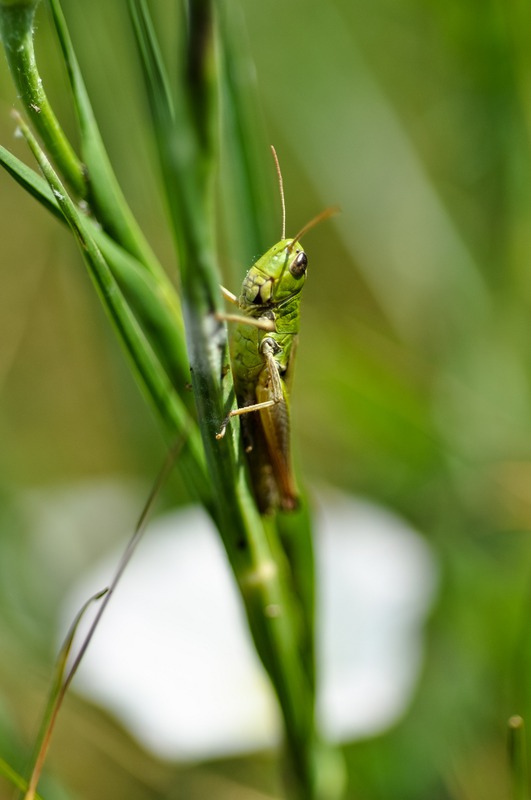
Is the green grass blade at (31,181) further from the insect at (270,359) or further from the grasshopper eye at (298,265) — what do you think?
the grasshopper eye at (298,265)

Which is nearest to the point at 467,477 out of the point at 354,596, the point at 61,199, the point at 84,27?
the point at 354,596

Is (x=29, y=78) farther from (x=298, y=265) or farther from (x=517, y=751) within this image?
(x=517, y=751)

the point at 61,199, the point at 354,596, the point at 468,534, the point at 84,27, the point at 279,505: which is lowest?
the point at 468,534

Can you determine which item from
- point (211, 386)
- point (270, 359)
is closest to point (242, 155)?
point (270, 359)

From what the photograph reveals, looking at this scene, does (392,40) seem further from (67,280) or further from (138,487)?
(138,487)

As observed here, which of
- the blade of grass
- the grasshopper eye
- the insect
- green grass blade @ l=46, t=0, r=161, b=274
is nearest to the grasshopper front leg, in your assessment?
the insect

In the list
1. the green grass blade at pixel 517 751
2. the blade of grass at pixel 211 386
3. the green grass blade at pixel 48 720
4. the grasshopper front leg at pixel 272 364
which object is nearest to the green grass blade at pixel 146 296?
the blade of grass at pixel 211 386

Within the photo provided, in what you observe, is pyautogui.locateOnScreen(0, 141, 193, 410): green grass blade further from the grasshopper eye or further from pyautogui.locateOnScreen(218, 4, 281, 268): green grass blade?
the grasshopper eye
